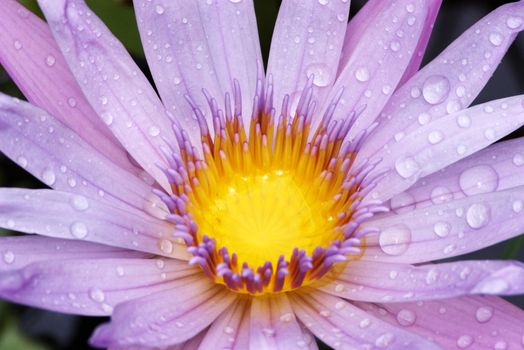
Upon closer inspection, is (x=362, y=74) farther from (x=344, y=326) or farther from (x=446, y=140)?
(x=344, y=326)

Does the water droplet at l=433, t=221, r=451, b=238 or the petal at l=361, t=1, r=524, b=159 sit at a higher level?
the petal at l=361, t=1, r=524, b=159

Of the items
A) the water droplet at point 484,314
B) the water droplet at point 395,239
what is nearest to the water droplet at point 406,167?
the water droplet at point 395,239

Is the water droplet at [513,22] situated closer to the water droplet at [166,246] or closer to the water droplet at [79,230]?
the water droplet at [166,246]

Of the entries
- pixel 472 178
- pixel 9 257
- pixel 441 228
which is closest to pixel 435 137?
pixel 472 178

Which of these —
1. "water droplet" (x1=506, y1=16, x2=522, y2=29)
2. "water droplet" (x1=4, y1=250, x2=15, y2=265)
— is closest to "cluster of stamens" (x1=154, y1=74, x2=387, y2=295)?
"water droplet" (x1=4, y1=250, x2=15, y2=265)

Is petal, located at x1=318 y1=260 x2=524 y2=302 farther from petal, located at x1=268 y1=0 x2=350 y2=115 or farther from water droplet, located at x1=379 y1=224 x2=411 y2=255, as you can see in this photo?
petal, located at x1=268 y1=0 x2=350 y2=115

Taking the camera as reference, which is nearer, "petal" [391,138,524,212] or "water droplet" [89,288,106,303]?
"water droplet" [89,288,106,303]

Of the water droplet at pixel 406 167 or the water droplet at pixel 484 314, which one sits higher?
the water droplet at pixel 406 167

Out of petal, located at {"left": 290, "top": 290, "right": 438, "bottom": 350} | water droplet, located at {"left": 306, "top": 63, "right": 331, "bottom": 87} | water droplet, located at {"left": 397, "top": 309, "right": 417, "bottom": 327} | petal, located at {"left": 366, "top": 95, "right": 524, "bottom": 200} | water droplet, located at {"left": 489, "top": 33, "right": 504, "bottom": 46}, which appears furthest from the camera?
water droplet, located at {"left": 306, "top": 63, "right": 331, "bottom": 87}
